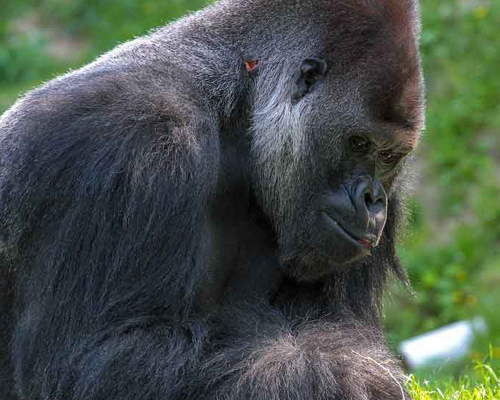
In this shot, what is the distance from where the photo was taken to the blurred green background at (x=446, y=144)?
940cm

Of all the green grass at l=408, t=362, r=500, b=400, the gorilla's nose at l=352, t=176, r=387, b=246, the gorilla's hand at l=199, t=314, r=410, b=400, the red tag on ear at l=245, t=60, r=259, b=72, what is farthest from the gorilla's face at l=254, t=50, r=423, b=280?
the green grass at l=408, t=362, r=500, b=400

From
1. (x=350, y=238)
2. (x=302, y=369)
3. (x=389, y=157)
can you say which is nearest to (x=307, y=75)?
(x=389, y=157)

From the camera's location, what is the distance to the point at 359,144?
4.85m

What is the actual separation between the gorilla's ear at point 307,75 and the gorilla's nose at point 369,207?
0.48 metres

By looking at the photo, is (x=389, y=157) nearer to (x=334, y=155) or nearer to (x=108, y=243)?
(x=334, y=155)

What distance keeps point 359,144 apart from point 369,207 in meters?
0.29

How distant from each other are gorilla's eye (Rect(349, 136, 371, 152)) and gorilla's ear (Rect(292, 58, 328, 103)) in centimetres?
31

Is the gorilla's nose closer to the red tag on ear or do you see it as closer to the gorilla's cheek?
the gorilla's cheek

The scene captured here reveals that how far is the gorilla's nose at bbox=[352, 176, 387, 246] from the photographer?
4.77m

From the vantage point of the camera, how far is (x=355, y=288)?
5359 mm

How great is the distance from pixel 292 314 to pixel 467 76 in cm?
619

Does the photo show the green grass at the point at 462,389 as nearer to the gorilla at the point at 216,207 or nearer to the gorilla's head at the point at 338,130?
the gorilla at the point at 216,207

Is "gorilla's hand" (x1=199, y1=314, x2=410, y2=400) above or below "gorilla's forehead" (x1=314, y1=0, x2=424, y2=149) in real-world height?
below

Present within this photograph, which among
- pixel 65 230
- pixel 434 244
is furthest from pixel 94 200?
pixel 434 244
